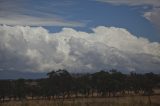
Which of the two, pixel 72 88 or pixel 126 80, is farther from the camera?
pixel 126 80

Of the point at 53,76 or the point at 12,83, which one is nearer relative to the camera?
the point at 53,76

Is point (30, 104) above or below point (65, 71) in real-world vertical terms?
below

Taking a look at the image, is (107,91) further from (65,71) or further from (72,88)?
(65,71)

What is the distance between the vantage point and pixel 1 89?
325 ft

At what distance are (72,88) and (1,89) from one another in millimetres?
21355

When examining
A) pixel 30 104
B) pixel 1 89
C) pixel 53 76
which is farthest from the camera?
pixel 1 89

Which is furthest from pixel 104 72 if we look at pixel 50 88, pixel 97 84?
pixel 50 88

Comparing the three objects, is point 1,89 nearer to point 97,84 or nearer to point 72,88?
point 72,88

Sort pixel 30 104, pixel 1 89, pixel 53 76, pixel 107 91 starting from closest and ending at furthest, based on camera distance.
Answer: pixel 30 104 < pixel 53 76 < pixel 1 89 < pixel 107 91

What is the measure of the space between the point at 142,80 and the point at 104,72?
1250 centimetres

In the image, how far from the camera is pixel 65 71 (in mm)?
95500

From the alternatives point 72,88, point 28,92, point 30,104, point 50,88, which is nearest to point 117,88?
point 72,88

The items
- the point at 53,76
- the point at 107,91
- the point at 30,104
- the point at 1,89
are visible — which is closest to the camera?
the point at 30,104

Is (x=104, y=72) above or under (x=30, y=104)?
above
